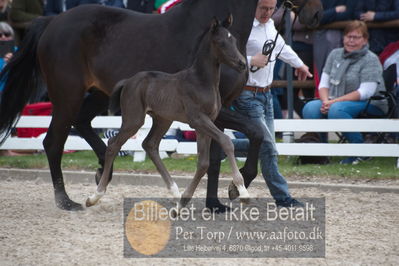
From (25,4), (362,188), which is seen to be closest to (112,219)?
(362,188)

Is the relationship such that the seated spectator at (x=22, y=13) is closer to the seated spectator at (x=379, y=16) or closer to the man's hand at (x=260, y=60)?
the seated spectator at (x=379, y=16)

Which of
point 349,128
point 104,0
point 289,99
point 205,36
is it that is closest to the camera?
point 205,36

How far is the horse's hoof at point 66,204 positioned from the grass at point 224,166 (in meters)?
2.14

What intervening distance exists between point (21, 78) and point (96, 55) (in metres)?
1.16

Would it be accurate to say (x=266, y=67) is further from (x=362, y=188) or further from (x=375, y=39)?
(x=375, y=39)

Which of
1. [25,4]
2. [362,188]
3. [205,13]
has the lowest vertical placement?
[362,188]

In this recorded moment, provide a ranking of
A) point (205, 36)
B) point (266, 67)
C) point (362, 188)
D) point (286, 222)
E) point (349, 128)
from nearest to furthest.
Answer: point (205, 36)
point (286, 222)
point (266, 67)
point (362, 188)
point (349, 128)

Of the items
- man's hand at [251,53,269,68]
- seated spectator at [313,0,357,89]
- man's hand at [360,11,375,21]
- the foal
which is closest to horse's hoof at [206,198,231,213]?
the foal

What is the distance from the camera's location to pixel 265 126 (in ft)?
20.5

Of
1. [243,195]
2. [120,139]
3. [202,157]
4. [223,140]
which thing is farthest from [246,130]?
[120,139]

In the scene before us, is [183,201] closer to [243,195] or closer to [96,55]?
[243,195]

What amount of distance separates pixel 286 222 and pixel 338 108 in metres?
3.25

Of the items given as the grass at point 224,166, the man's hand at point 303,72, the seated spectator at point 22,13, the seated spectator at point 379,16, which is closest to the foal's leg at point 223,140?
the man's hand at point 303,72

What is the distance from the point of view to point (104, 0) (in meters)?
10.8
